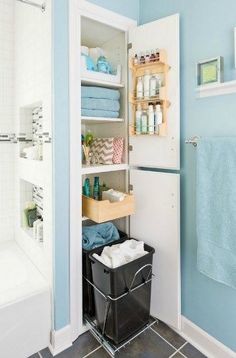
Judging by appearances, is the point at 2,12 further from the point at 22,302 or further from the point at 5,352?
the point at 5,352

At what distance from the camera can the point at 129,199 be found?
1905 millimetres

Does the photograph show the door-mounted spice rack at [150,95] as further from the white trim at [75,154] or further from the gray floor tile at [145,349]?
the gray floor tile at [145,349]

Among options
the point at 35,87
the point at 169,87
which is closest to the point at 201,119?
the point at 169,87

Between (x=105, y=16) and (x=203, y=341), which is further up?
(x=105, y=16)

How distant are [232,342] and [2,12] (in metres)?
3.02

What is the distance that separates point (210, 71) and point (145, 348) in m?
1.76

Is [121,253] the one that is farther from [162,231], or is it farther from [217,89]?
[217,89]

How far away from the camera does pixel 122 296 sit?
5.25ft

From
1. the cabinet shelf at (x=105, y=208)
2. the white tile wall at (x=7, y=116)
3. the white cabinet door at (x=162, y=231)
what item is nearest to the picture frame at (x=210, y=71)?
the white cabinet door at (x=162, y=231)

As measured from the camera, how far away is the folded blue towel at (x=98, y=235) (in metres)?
1.88

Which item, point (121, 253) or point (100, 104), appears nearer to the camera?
point (121, 253)

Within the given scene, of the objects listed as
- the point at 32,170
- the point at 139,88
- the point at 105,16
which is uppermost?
the point at 105,16

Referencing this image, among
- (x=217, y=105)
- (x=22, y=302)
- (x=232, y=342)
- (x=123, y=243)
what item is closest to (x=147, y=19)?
(x=217, y=105)

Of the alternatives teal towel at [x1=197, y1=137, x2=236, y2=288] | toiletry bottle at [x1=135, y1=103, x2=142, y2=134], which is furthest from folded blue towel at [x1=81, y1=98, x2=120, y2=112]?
teal towel at [x1=197, y1=137, x2=236, y2=288]
